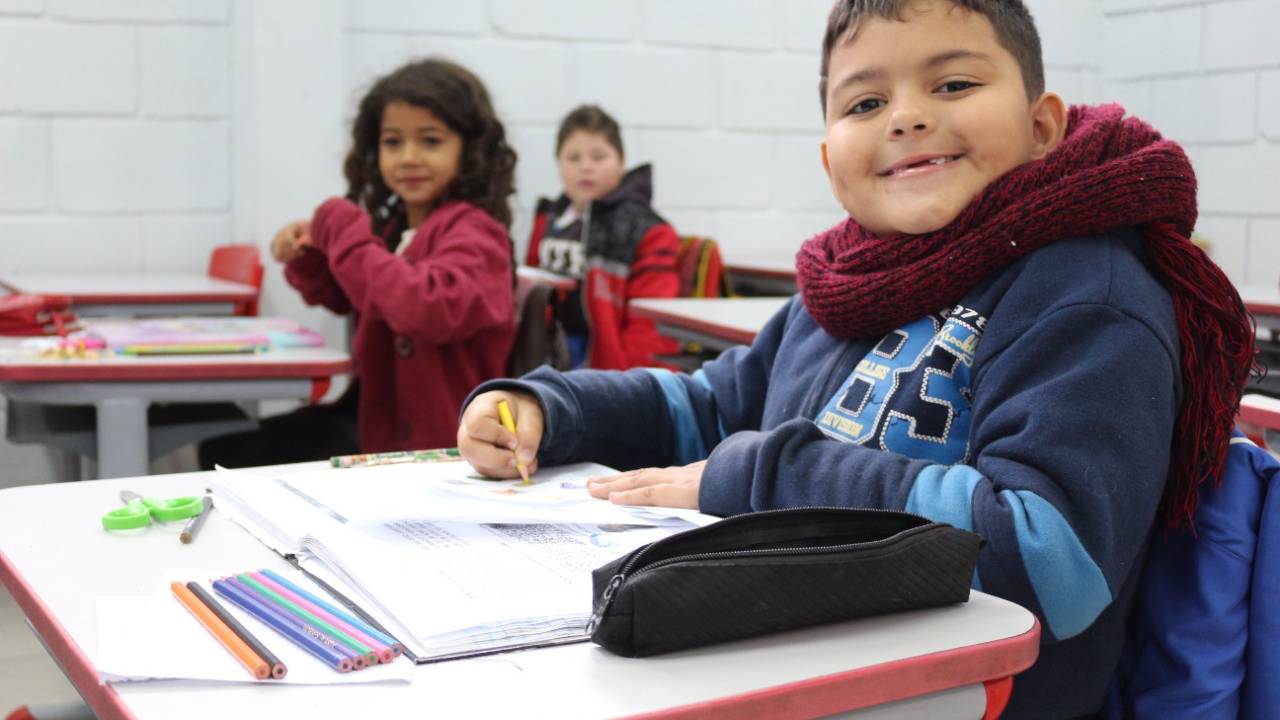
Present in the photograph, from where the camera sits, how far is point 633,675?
0.66m

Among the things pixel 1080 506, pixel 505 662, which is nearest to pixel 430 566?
pixel 505 662

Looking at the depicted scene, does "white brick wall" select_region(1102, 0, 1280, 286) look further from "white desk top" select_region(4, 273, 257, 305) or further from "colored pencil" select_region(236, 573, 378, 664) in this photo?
"colored pencil" select_region(236, 573, 378, 664)

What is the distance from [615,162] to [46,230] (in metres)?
1.62

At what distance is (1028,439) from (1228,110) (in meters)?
3.57

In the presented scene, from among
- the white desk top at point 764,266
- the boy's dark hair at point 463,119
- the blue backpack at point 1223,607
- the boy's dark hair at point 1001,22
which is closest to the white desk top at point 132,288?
the boy's dark hair at point 463,119

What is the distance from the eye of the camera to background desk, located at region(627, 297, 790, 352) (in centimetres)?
237

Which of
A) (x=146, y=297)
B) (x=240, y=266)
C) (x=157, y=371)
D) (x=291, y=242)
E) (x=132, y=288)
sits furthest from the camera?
(x=240, y=266)

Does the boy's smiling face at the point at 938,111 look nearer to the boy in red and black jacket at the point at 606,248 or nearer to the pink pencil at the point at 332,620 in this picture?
the pink pencil at the point at 332,620

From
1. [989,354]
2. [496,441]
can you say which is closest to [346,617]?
[496,441]

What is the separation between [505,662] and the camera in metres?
0.68

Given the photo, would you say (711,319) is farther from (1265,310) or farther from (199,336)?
(1265,310)

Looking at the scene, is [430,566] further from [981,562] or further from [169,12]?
[169,12]

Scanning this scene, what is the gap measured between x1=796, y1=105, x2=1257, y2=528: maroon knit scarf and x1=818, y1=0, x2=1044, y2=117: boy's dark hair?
0.08m

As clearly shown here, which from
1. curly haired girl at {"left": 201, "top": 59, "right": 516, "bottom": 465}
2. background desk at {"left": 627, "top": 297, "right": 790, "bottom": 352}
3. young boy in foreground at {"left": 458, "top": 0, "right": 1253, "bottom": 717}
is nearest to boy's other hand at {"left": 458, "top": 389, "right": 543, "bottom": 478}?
young boy in foreground at {"left": 458, "top": 0, "right": 1253, "bottom": 717}
